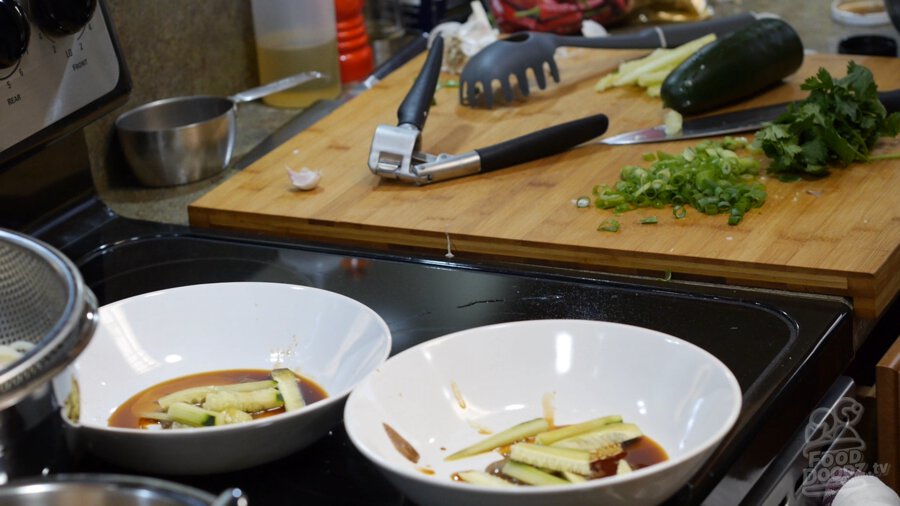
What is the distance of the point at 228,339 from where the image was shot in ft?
3.11

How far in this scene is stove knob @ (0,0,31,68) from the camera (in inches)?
39.2

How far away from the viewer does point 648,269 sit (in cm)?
115

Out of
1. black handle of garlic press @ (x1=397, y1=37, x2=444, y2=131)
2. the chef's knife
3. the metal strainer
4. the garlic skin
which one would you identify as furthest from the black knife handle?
the metal strainer

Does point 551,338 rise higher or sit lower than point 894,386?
higher

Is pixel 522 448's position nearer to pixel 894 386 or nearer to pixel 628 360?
pixel 628 360

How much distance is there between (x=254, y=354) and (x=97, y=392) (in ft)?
0.42

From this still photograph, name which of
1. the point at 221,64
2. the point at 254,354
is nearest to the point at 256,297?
the point at 254,354

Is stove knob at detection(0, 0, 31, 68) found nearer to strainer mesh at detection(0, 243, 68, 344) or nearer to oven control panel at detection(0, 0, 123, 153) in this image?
oven control panel at detection(0, 0, 123, 153)

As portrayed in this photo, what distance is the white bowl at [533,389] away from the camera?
767mm

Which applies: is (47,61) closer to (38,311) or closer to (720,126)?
(38,311)

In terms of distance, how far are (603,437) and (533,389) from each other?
89 mm

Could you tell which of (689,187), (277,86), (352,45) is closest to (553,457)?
(689,187)

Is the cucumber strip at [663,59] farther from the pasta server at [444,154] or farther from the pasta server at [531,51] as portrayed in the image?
the pasta server at [444,154]

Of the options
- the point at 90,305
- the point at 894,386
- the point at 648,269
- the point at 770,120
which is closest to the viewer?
the point at 90,305
